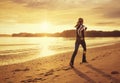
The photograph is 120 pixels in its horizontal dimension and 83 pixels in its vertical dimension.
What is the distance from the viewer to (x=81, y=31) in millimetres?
13227

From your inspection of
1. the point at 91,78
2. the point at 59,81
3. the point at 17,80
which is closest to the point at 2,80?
the point at 17,80

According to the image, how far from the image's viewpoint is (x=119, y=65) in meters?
11.5

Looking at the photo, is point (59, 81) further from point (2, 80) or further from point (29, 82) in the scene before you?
point (2, 80)

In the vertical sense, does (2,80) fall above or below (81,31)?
below

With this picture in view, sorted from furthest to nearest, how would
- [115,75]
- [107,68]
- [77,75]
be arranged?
[107,68], [77,75], [115,75]

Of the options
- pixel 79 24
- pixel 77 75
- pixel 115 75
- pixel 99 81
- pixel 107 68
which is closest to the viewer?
pixel 99 81

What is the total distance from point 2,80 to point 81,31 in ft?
15.6

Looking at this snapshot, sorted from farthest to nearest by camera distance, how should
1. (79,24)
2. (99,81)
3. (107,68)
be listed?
1. (79,24)
2. (107,68)
3. (99,81)

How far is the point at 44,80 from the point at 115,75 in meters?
2.82

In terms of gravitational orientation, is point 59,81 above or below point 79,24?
below

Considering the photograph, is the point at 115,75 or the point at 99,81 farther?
the point at 115,75

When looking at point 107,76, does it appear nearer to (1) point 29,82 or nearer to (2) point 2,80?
(1) point 29,82

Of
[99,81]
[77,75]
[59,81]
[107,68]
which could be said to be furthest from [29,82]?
[107,68]

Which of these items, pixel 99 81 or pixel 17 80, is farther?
pixel 17 80
